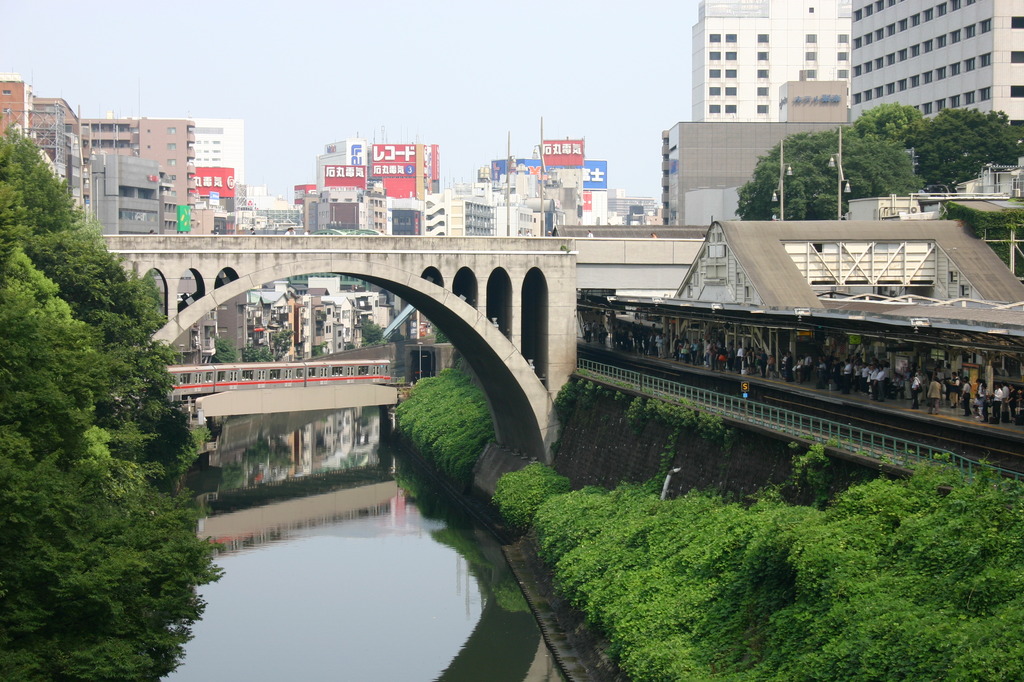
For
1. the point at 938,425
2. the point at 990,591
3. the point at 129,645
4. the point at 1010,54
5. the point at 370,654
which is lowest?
the point at 370,654

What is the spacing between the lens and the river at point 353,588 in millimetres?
37281

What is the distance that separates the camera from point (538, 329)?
56.2 meters

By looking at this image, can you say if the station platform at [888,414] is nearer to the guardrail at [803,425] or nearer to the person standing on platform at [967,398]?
the person standing on platform at [967,398]

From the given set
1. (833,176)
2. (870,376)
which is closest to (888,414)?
(870,376)

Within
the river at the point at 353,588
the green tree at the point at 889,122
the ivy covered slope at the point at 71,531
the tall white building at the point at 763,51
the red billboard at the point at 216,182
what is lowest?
the river at the point at 353,588

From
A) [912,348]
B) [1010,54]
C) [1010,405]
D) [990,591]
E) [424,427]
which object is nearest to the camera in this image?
[990,591]

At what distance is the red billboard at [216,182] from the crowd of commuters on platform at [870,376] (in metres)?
141

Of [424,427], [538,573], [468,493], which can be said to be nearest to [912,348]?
[538,573]

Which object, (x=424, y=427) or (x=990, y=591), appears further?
(x=424, y=427)

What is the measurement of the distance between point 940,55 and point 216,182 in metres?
117

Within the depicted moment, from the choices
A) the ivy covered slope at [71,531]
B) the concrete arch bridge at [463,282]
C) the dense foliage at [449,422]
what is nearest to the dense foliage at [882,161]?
the dense foliage at [449,422]

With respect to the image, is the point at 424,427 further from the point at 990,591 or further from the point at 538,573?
the point at 990,591

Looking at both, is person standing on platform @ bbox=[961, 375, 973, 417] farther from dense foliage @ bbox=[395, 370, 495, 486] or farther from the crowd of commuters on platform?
dense foliage @ bbox=[395, 370, 495, 486]

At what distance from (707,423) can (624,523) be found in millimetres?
3770
